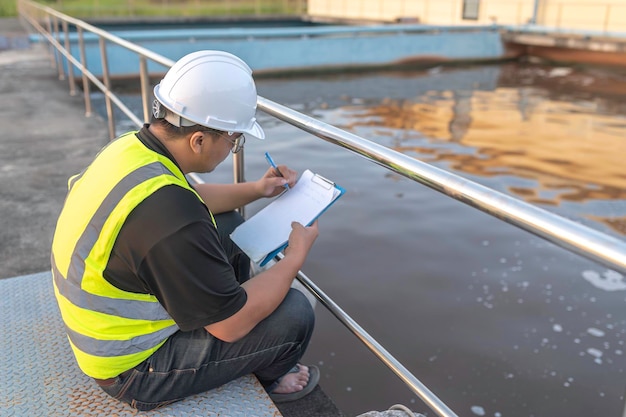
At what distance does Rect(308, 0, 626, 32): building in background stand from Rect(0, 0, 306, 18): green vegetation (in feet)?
10.3

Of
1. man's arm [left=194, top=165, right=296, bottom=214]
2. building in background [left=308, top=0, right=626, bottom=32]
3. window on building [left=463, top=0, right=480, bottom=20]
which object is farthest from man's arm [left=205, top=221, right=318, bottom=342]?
window on building [left=463, top=0, right=480, bottom=20]

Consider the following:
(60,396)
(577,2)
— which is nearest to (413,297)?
(60,396)

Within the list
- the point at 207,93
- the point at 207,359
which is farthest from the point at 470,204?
the point at 207,359

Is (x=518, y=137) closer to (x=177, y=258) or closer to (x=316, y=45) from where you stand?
(x=316, y=45)

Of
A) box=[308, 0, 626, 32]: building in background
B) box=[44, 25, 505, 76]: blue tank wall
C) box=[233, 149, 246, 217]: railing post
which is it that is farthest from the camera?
box=[308, 0, 626, 32]: building in background

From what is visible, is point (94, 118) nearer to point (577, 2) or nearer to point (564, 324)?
point (564, 324)

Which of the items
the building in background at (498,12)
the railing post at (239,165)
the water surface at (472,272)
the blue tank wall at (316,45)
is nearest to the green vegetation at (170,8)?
the building in background at (498,12)

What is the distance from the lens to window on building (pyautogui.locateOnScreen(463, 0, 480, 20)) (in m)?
17.1

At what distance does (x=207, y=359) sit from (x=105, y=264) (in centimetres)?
40

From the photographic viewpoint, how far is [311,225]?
66.5 inches

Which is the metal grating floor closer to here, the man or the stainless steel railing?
the man

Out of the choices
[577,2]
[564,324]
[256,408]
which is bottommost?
[564,324]

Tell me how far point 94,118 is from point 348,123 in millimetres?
3894

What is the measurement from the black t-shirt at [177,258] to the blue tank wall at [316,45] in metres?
9.98
